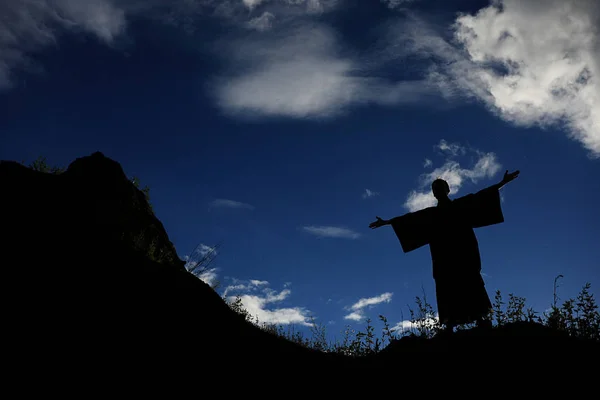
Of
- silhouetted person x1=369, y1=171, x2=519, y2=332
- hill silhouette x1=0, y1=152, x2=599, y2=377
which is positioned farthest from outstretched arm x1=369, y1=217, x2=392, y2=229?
hill silhouette x1=0, y1=152, x2=599, y2=377

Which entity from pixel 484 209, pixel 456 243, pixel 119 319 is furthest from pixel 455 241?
pixel 119 319

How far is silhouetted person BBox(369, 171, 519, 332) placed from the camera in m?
6.86

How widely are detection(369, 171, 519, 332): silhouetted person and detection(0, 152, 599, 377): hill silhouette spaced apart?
1.07m

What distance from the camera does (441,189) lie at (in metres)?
7.72

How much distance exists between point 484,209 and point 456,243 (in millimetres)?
904

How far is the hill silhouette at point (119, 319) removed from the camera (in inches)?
169

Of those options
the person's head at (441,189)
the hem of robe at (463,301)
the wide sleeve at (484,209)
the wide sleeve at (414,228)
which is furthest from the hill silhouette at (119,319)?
the person's head at (441,189)

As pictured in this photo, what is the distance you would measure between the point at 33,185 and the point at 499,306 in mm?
7366

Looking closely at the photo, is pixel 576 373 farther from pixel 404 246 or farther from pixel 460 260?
pixel 404 246

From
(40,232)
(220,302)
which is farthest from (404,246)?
(40,232)

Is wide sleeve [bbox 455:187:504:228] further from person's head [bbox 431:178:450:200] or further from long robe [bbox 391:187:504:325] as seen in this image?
person's head [bbox 431:178:450:200]

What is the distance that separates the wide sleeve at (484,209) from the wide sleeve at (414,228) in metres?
0.58

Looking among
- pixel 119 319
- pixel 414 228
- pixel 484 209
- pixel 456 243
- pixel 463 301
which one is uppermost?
pixel 484 209

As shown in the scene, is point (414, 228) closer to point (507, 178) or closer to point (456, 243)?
point (456, 243)
